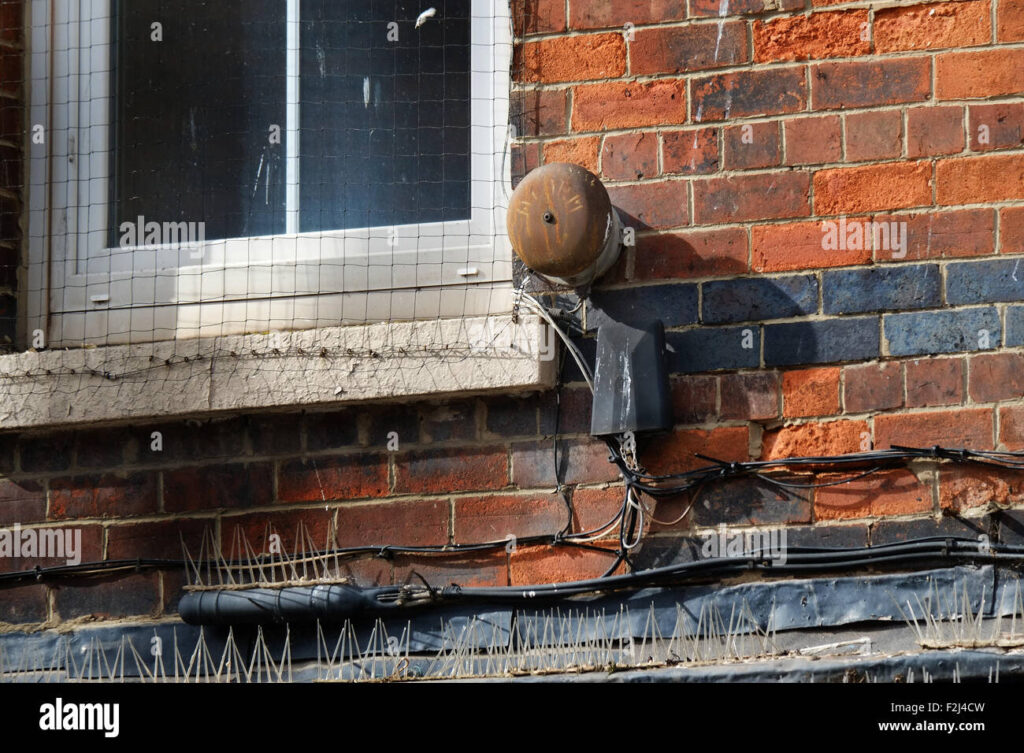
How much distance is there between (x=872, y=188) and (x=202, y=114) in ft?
6.49

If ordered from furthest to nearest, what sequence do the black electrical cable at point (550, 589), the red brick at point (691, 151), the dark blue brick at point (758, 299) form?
the red brick at point (691, 151) < the dark blue brick at point (758, 299) < the black electrical cable at point (550, 589)

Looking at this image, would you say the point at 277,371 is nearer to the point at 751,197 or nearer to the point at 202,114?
the point at 202,114

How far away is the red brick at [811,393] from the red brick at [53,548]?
1931 mm

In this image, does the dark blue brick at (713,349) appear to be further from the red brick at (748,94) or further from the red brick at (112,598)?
the red brick at (112,598)

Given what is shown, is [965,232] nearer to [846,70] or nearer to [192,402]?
[846,70]

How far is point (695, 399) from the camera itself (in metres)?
3.63

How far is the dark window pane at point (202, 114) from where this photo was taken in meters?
4.12

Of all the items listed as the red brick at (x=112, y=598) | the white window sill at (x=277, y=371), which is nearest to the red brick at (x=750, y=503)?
the white window sill at (x=277, y=371)

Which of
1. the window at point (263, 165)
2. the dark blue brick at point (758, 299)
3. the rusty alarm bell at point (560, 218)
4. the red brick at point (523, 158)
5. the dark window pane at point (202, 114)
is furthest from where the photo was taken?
the dark window pane at point (202, 114)

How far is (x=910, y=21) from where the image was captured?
364 cm

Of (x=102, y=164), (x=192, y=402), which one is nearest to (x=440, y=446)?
(x=192, y=402)

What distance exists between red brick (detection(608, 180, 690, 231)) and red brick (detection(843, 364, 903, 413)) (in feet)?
1.98

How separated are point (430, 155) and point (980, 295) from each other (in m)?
1.56

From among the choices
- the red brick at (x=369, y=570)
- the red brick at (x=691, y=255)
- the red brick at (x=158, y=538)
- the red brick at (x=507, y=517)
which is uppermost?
the red brick at (x=691, y=255)
